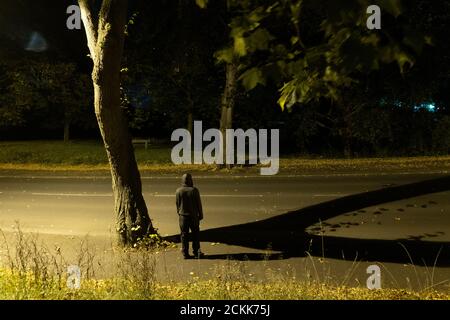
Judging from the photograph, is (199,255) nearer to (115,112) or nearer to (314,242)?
(314,242)

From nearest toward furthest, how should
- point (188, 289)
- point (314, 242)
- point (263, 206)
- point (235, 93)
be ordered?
point (188, 289)
point (314, 242)
point (263, 206)
point (235, 93)

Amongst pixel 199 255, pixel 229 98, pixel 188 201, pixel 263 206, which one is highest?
pixel 229 98

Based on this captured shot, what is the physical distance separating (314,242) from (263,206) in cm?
387

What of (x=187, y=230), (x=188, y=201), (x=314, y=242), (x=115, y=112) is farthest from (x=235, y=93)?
(x=187, y=230)

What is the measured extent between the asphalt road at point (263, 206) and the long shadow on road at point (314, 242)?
4.6 inches

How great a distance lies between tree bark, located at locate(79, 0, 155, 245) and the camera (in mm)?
10039

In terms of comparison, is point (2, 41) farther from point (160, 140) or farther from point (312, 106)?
point (312, 106)

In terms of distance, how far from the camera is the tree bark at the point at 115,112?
32.9 feet

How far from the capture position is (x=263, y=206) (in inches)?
560

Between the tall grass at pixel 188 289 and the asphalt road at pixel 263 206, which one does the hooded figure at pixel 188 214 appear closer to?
the asphalt road at pixel 263 206

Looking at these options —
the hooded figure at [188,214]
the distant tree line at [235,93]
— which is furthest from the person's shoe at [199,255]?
the distant tree line at [235,93]

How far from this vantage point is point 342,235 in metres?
10.9

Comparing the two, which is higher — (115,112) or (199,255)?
(115,112)

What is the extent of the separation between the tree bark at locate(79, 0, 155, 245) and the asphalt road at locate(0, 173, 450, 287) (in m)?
0.59
